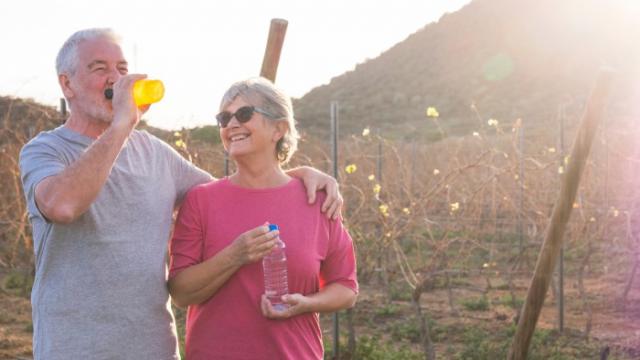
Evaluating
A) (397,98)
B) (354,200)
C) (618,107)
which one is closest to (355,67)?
(397,98)

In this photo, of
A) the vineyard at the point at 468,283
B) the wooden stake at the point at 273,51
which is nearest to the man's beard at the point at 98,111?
the wooden stake at the point at 273,51

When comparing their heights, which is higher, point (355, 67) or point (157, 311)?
point (355, 67)

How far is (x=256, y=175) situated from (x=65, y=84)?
586 millimetres

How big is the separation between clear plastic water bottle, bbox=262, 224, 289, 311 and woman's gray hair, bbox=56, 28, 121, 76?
0.73 metres

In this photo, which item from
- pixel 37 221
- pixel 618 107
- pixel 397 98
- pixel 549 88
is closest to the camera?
pixel 37 221

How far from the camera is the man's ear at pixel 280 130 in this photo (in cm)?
248

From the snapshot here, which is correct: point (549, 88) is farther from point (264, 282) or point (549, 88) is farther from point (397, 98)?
point (264, 282)

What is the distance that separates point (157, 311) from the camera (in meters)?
2.34

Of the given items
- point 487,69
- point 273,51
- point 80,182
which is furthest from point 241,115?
point 487,69

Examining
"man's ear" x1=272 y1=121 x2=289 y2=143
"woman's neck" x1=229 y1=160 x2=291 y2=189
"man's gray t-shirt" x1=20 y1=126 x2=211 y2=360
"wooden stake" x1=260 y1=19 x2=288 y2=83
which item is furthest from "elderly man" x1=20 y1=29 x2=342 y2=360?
"wooden stake" x1=260 y1=19 x2=288 y2=83

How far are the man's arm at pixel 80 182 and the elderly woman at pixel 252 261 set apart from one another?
37cm

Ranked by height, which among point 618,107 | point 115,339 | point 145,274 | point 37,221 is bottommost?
point 115,339

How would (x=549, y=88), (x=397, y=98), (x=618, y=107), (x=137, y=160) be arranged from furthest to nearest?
(x=397, y=98) < (x=549, y=88) < (x=618, y=107) < (x=137, y=160)

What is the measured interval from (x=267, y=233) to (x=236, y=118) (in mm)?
368
